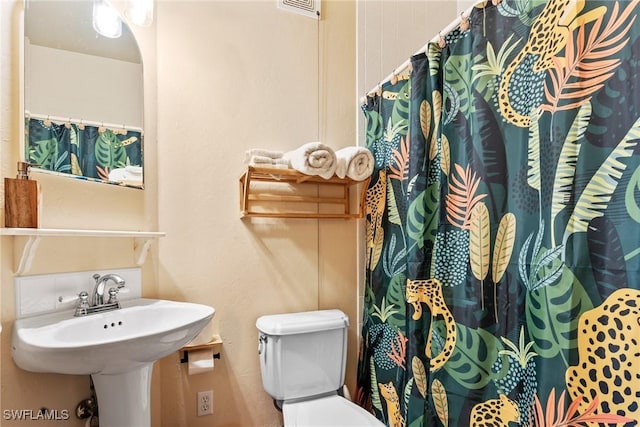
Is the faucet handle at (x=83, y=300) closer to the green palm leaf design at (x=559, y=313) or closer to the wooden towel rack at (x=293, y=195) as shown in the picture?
the wooden towel rack at (x=293, y=195)

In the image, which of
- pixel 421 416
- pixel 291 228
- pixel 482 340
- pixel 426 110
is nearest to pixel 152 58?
pixel 291 228

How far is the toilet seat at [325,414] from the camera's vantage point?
1.31 meters

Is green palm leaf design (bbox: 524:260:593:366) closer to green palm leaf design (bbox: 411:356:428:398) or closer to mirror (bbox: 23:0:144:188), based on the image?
green palm leaf design (bbox: 411:356:428:398)

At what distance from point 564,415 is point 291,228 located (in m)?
1.22

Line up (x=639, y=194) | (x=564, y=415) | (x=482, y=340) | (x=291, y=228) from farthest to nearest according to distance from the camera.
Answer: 1. (x=291, y=228)
2. (x=482, y=340)
3. (x=564, y=415)
4. (x=639, y=194)

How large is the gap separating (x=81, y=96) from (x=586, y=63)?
1634mm

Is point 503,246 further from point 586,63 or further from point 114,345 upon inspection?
point 114,345

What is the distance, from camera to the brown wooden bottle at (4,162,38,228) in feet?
3.24

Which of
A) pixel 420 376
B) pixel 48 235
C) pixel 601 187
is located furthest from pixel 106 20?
pixel 420 376

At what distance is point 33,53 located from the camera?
113cm

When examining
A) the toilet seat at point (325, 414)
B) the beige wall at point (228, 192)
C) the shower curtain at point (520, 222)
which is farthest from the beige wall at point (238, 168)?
the shower curtain at point (520, 222)

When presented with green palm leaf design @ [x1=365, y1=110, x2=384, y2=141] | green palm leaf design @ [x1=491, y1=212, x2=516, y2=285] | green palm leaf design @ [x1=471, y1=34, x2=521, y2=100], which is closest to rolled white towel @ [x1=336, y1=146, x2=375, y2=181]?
green palm leaf design @ [x1=365, y1=110, x2=384, y2=141]

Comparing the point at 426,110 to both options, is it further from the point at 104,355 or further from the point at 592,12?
the point at 104,355

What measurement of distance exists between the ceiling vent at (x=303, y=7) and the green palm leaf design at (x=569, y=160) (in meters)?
1.42
